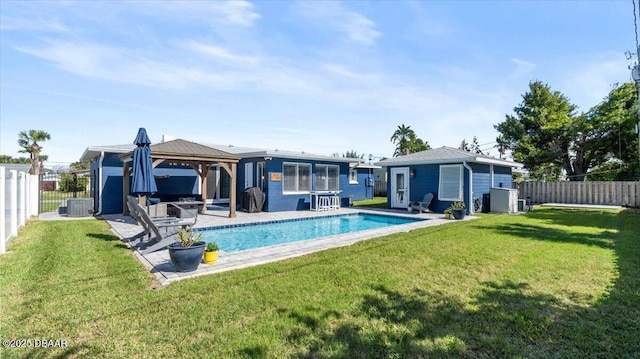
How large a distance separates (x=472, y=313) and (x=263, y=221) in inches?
349

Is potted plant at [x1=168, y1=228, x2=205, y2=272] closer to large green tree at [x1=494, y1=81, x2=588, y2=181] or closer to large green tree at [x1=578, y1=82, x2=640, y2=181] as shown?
large green tree at [x1=578, y1=82, x2=640, y2=181]

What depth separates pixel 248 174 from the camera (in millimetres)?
15906

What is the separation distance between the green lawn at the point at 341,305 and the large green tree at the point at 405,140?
35.5 m

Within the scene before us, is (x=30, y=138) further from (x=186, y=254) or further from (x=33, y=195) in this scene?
(x=186, y=254)

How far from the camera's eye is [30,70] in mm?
9680

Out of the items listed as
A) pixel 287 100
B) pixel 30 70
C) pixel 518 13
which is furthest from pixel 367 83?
pixel 30 70

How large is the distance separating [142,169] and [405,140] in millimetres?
38425

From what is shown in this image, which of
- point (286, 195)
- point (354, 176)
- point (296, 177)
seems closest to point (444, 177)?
point (296, 177)

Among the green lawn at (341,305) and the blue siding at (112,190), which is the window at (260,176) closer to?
the blue siding at (112,190)

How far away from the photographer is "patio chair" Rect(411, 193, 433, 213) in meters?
14.0

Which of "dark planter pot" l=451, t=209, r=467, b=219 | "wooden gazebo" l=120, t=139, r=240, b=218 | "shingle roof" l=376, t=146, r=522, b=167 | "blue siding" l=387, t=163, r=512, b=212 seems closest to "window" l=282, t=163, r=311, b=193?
"wooden gazebo" l=120, t=139, r=240, b=218

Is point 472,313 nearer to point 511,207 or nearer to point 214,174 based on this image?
point 511,207

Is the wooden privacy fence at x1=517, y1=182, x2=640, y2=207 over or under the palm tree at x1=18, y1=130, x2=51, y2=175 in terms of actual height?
under


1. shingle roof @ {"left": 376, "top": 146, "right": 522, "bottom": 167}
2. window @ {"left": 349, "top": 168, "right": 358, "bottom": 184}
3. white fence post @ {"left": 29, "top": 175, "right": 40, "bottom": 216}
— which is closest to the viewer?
white fence post @ {"left": 29, "top": 175, "right": 40, "bottom": 216}
